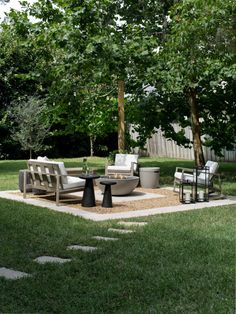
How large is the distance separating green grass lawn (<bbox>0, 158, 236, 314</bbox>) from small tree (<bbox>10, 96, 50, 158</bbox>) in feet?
43.7

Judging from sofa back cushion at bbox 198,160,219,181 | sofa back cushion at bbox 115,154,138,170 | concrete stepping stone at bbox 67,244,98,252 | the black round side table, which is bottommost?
concrete stepping stone at bbox 67,244,98,252

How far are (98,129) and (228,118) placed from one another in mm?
4032

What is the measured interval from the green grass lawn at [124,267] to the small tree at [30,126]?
43.7ft

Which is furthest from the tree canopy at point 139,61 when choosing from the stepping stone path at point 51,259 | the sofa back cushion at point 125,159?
the stepping stone path at point 51,259

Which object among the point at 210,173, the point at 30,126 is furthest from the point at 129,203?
the point at 30,126

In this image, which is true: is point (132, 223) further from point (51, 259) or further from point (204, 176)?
point (204, 176)

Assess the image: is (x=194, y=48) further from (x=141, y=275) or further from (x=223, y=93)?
(x=141, y=275)

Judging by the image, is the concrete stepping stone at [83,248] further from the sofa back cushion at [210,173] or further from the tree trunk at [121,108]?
the tree trunk at [121,108]

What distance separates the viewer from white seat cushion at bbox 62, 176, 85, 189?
9.99 m

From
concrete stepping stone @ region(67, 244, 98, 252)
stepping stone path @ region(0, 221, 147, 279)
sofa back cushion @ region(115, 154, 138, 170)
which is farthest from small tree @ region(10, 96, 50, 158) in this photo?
concrete stepping stone @ region(67, 244, 98, 252)

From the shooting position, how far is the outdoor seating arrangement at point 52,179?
9758mm

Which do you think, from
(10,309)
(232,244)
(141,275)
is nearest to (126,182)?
(232,244)

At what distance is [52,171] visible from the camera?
9969 millimetres

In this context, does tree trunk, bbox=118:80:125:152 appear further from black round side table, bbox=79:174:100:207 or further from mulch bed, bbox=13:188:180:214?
black round side table, bbox=79:174:100:207
